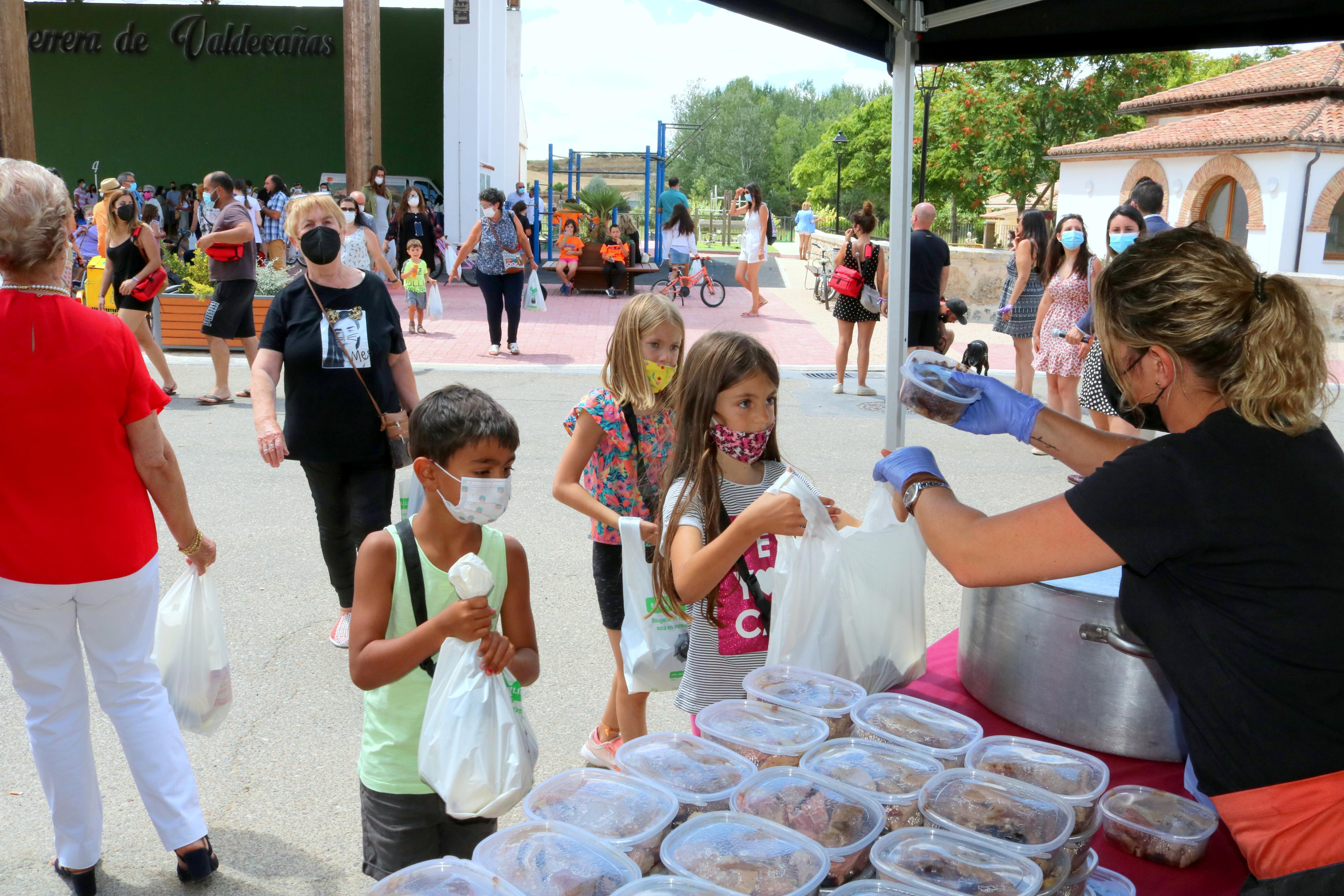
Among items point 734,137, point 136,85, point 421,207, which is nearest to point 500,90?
point 421,207

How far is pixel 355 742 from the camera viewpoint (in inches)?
144

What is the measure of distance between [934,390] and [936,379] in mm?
51

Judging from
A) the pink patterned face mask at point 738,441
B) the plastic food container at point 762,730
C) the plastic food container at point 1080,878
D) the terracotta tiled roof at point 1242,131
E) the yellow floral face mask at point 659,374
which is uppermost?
the terracotta tiled roof at point 1242,131

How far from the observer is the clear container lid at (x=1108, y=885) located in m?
1.61

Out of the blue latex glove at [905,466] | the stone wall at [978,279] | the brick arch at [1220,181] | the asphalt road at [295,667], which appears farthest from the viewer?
the brick arch at [1220,181]

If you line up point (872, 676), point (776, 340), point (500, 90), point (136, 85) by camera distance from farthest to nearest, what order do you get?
1. point (136, 85)
2. point (500, 90)
3. point (776, 340)
4. point (872, 676)

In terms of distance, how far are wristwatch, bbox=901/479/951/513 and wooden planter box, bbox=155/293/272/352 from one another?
10.4m

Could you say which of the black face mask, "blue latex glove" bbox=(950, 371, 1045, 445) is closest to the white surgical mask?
"blue latex glove" bbox=(950, 371, 1045, 445)

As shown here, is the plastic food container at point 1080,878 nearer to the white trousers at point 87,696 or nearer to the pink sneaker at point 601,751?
the pink sneaker at point 601,751

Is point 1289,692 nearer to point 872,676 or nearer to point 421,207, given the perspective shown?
point 872,676

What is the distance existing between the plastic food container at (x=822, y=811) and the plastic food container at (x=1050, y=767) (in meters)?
0.26

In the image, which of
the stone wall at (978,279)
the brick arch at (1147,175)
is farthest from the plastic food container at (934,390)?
the brick arch at (1147,175)

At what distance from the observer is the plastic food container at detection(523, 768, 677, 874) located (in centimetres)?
152

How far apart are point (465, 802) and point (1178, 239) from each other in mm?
1570
